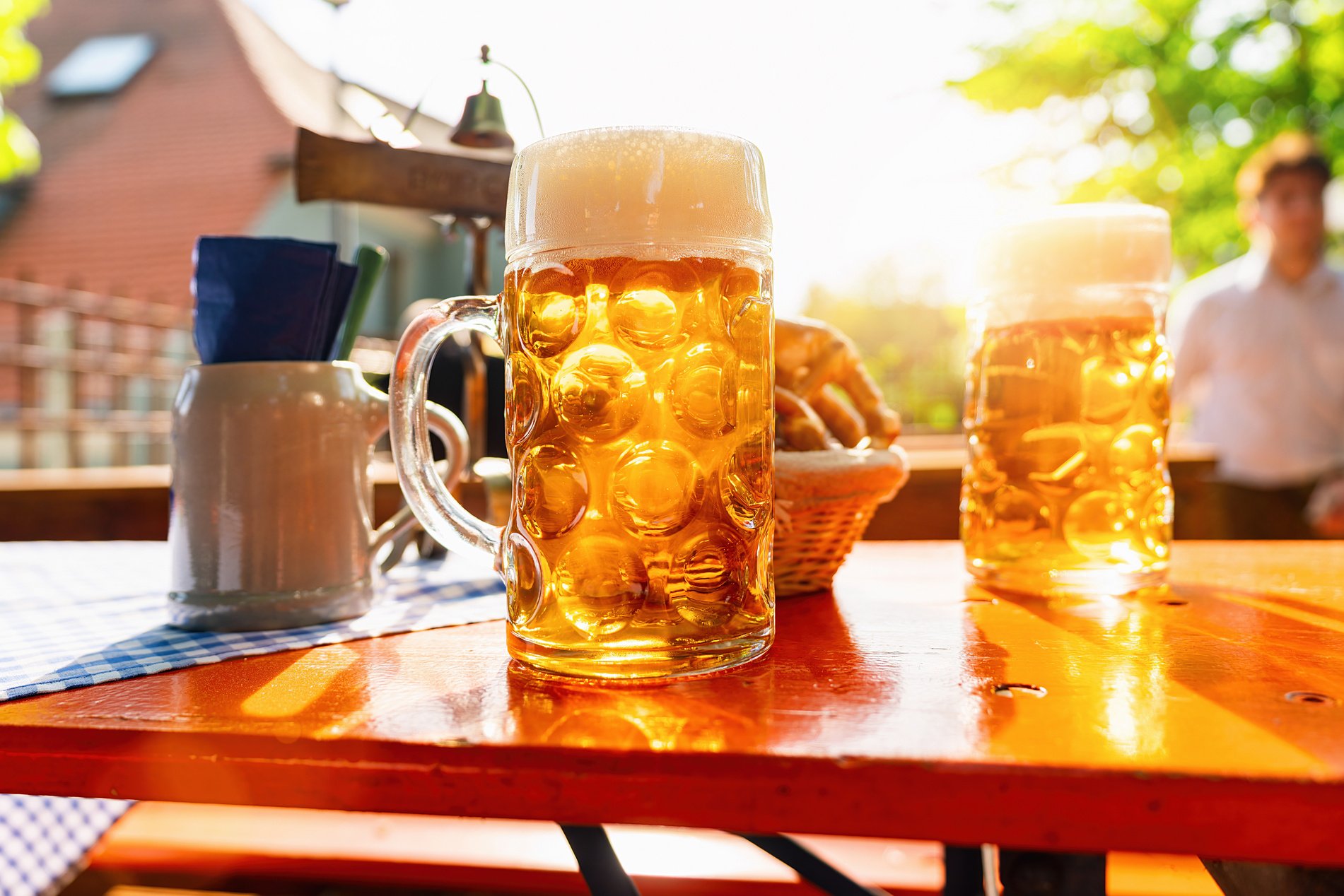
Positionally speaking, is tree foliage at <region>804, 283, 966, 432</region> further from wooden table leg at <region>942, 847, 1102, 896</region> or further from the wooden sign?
wooden table leg at <region>942, 847, 1102, 896</region>

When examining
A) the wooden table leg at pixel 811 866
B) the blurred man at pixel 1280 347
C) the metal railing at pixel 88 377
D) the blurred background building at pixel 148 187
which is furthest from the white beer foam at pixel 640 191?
the blurred background building at pixel 148 187

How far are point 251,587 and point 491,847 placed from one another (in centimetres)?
87

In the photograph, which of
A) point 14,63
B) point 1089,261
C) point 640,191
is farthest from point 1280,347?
point 14,63

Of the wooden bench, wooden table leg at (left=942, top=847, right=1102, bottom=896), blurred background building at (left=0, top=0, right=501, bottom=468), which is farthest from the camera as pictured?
blurred background building at (left=0, top=0, right=501, bottom=468)

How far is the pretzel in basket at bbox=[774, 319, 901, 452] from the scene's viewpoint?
3.26ft

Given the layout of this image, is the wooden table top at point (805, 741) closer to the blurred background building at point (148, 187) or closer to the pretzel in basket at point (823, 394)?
the pretzel in basket at point (823, 394)

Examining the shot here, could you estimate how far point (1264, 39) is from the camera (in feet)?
25.6

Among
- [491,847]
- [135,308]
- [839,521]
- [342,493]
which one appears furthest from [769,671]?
[135,308]

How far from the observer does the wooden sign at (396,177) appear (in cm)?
132

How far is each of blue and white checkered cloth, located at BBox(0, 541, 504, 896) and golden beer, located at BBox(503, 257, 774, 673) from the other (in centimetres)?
26

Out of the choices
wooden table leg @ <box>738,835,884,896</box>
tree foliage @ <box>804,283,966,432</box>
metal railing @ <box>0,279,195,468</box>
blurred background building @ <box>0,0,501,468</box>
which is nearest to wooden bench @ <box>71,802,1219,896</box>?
wooden table leg @ <box>738,835,884,896</box>

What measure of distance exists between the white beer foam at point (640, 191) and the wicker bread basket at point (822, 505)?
10.1 inches

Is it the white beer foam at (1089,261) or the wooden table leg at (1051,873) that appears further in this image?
the white beer foam at (1089,261)

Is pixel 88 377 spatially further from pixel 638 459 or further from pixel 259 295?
pixel 638 459
